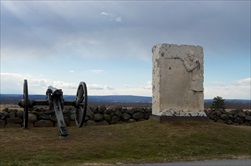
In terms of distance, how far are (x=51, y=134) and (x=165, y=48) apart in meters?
5.69

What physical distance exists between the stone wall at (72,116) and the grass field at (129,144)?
2.97 m

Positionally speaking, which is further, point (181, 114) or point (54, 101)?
point (181, 114)

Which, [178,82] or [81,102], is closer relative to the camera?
[81,102]

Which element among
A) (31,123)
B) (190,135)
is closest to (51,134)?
(31,123)

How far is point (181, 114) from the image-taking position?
48.2 ft

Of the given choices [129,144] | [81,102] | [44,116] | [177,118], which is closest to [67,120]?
[44,116]

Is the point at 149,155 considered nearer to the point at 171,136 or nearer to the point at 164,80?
the point at 171,136

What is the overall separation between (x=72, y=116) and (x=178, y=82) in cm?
549

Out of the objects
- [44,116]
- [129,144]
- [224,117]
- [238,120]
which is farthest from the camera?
[238,120]

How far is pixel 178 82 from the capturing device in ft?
49.0

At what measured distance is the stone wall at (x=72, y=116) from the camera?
16.2 meters

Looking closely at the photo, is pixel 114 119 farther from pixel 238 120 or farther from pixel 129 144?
pixel 238 120

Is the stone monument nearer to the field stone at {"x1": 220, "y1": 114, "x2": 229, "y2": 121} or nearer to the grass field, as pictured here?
the grass field

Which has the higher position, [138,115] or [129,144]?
[138,115]
